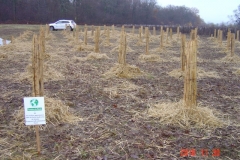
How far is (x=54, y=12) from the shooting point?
48875mm

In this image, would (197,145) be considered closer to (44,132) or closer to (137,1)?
(44,132)

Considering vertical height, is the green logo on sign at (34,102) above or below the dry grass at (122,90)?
above

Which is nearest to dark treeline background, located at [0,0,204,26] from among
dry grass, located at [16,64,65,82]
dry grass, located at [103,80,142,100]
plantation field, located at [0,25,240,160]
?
dry grass, located at [16,64,65,82]

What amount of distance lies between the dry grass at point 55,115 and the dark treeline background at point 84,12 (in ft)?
136

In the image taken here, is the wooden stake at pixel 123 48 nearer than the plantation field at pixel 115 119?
No

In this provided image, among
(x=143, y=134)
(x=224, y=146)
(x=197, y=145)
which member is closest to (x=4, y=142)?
(x=143, y=134)

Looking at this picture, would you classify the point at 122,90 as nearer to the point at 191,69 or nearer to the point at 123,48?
the point at 123,48

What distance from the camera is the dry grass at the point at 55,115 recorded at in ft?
14.4

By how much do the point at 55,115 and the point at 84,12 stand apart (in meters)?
49.9

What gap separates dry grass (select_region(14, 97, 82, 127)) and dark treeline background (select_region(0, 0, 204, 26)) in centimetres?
4142

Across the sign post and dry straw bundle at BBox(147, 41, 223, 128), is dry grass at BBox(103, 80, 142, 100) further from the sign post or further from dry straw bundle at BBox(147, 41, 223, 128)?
the sign post
